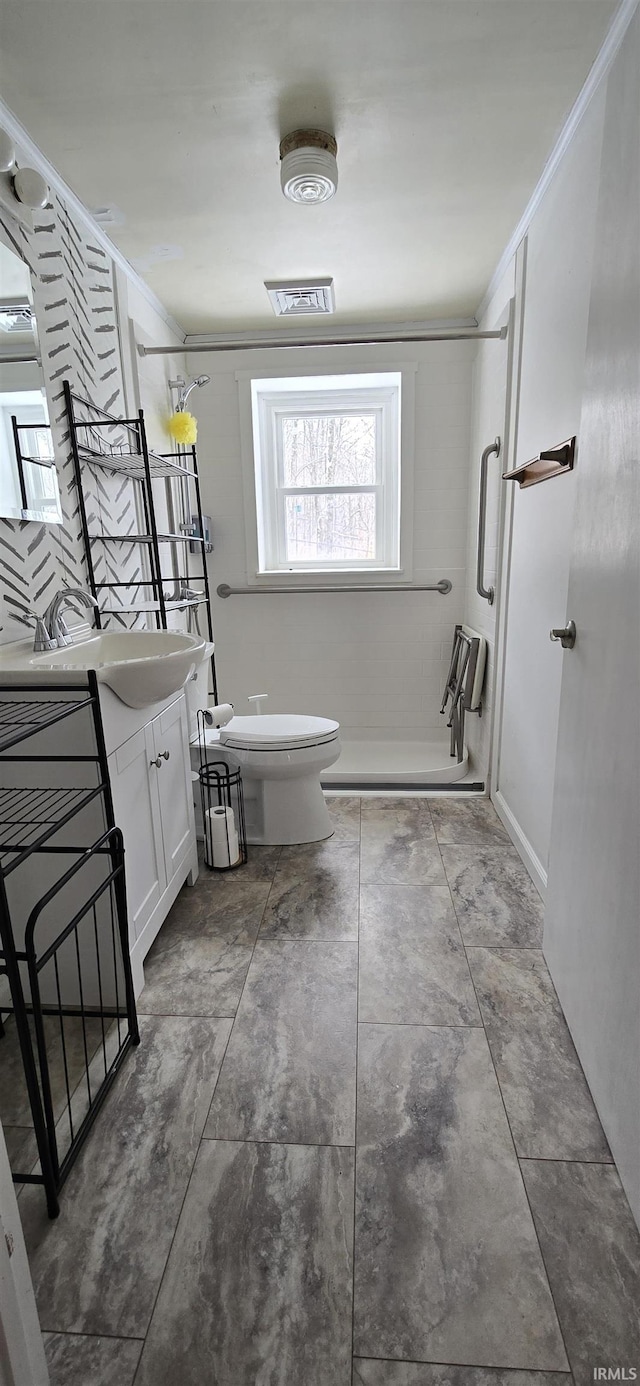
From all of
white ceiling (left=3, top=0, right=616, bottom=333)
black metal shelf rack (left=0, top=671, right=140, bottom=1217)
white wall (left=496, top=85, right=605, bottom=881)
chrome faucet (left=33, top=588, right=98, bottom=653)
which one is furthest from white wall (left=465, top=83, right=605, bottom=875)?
chrome faucet (left=33, top=588, right=98, bottom=653)

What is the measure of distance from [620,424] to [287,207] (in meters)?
1.56

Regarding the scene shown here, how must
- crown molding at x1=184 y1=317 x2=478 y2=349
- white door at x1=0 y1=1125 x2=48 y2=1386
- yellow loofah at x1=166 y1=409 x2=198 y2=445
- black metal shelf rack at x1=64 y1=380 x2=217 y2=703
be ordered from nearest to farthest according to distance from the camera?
white door at x1=0 y1=1125 x2=48 y2=1386 < black metal shelf rack at x1=64 y1=380 x2=217 y2=703 < yellow loofah at x1=166 y1=409 x2=198 y2=445 < crown molding at x1=184 y1=317 x2=478 y2=349

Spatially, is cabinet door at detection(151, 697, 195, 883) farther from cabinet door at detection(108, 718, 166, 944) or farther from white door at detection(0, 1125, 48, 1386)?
white door at detection(0, 1125, 48, 1386)

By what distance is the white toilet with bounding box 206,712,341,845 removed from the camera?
2.28 meters

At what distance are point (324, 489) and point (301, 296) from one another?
43.2 inches

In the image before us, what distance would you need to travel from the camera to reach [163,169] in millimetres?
1837

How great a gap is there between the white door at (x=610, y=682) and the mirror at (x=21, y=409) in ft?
4.68

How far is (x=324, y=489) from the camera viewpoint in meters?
3.55

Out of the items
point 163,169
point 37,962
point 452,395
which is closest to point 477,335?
point 452,395

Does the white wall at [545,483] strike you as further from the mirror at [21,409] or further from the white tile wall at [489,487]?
the mirror at [21,409]

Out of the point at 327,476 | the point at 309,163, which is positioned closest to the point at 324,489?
the point at 327,476

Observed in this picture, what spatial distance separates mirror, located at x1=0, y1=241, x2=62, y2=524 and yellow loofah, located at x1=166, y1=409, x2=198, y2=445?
1072 mm

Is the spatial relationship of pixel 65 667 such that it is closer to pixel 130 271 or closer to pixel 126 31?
pixel 126 31

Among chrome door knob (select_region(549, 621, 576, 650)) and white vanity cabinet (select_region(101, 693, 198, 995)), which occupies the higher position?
chrome door knob (select_region(549, 621, 576, 650))
